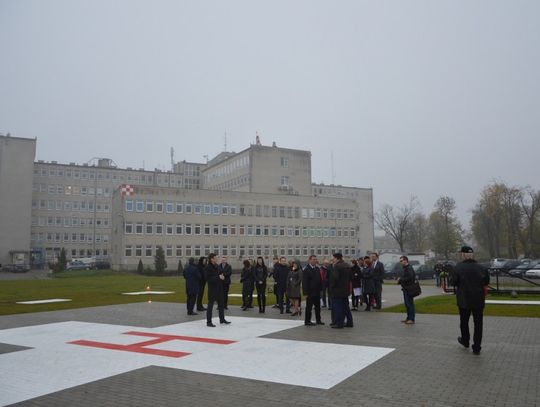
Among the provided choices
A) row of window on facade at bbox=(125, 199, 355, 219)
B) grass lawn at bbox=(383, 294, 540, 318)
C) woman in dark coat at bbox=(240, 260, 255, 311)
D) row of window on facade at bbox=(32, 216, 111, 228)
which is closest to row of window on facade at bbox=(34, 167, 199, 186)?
row of window on facade at bbox=(32, 216, 111, 228)

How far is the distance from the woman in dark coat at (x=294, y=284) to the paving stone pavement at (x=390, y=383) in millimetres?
4116

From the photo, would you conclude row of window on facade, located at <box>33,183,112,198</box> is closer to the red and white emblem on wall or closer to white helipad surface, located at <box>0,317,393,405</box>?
the red and white emblem on wall

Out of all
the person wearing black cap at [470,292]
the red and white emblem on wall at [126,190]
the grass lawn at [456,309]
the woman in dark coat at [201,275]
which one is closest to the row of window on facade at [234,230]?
the red and white emblem on wall at [126,190]

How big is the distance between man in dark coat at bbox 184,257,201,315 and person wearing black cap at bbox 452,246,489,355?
864 cm

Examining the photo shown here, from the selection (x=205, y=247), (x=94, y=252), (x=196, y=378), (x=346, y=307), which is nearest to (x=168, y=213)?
(x=205, y=247)

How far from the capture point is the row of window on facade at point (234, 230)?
6255cm

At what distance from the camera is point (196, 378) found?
770cm

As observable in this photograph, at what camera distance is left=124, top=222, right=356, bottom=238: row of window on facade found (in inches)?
2462

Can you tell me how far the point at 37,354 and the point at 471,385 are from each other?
813 cm

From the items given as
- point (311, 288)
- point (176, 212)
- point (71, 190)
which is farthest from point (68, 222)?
point (311, 288)

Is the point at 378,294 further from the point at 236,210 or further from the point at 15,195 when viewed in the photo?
the point at 15,195

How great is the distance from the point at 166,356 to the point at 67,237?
94.0 metres

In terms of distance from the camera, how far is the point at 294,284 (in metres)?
15.7

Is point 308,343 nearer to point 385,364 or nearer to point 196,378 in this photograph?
point 385,364
